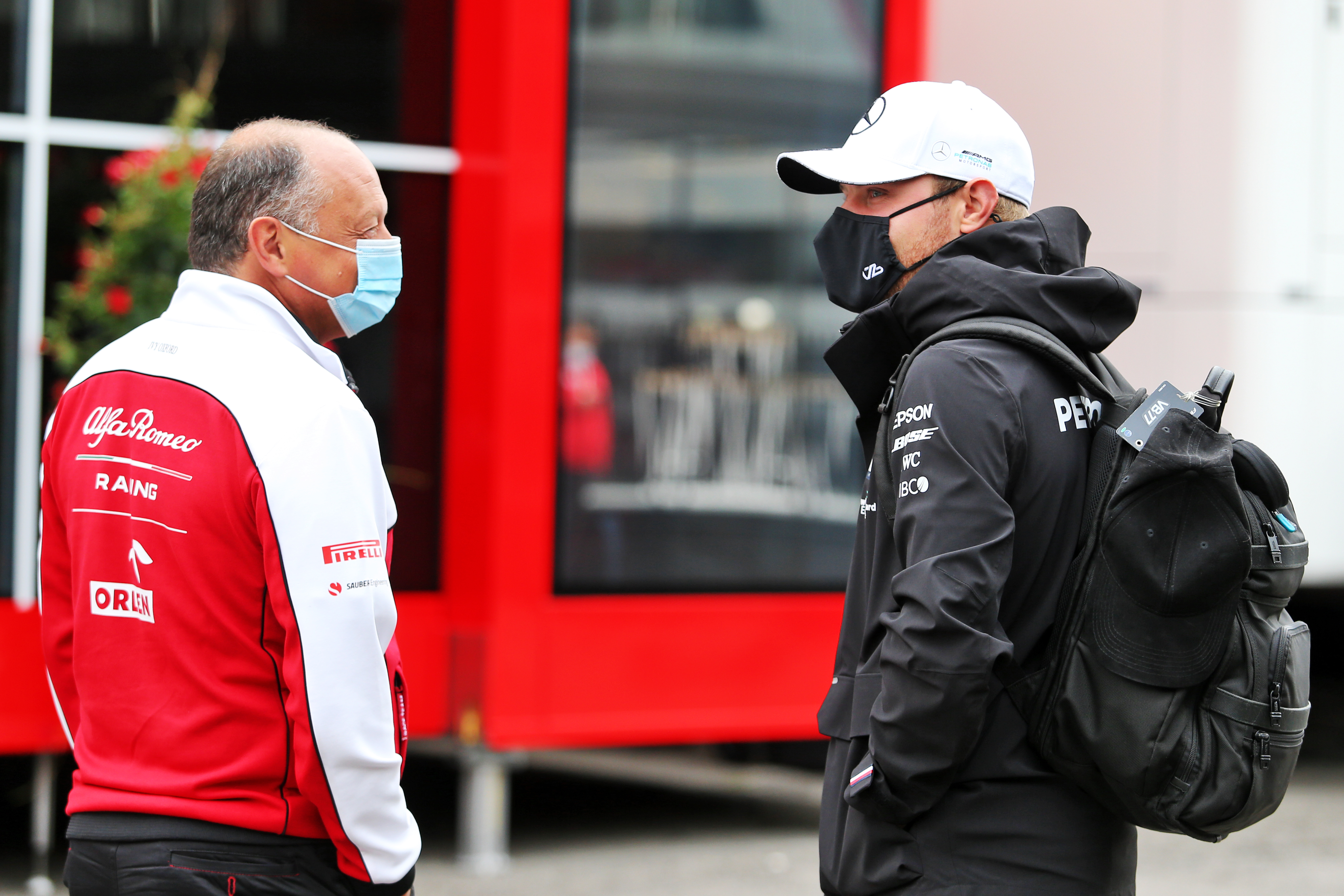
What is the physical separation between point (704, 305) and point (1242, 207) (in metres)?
3.07

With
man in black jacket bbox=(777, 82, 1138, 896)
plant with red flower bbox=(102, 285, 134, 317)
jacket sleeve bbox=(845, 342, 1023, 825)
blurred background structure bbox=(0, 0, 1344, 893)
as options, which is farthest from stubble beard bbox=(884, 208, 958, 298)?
plant with red flower bbox=(102, 285, 134, 317)

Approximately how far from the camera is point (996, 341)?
2219 mm

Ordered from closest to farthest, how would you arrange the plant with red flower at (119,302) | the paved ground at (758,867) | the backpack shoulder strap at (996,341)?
the backpack shoulder strap at (996,341) < the plant with red flower at (119,302) < the paved ground at (758,867)

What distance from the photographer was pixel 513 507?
19.0 feet

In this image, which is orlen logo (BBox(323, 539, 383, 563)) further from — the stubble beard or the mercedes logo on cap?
the mercedes logo on cap

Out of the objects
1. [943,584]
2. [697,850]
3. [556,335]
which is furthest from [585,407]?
[943,584]

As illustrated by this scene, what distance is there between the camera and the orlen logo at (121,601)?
6.67 feet

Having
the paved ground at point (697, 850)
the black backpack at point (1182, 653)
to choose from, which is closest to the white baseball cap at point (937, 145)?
the black backpack at point (1182, 653)

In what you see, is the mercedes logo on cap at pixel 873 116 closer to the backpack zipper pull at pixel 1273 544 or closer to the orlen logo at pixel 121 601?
the backpack zipper pull at pixel 1273 544

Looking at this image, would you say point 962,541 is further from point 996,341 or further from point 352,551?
point 352,551

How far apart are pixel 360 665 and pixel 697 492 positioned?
13.8 ft

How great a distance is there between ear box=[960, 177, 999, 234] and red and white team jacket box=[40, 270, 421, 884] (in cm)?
105

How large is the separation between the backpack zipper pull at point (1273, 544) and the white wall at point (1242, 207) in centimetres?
551

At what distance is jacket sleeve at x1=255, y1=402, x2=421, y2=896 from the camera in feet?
6.48
